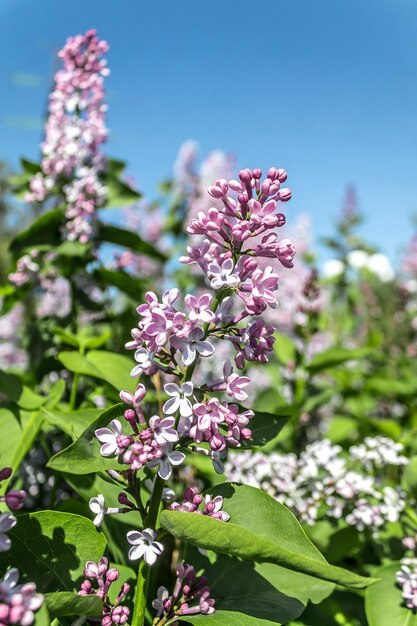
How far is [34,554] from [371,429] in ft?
7.25

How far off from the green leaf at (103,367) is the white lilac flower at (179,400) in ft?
1.65

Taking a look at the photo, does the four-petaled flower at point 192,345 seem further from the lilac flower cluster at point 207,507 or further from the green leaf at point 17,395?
the green leaf at point 17,395

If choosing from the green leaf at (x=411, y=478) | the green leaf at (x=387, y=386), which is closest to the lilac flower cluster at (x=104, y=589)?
the green leaf at (x=411, y=478)

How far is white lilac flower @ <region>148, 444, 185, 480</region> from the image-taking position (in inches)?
40.0

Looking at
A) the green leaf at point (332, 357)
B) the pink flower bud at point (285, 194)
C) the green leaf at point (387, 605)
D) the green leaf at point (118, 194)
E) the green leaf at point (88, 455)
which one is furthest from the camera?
the green leaf at point (332, 357)

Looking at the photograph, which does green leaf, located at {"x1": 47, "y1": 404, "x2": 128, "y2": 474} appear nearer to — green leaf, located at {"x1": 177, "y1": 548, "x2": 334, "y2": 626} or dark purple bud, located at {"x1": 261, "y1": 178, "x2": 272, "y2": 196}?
green leaf, located at {"x1": 177, "y1": 548, "x2": 334, "y2": 626}

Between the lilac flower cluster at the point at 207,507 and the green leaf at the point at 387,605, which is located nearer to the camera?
the lilac flower cluster at the point at 207,507

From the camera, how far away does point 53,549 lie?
1.09m

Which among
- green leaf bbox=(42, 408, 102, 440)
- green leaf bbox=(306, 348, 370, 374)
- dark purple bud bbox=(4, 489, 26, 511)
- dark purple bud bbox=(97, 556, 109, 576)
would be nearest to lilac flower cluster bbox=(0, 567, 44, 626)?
dark purple bud bbox=(4, 489, 26, 511)

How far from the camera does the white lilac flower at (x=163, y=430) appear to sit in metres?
1.01

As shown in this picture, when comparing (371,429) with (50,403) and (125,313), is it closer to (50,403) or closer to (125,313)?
(125,313)

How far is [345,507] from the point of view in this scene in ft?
5.84

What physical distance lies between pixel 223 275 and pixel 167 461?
33 centimetres

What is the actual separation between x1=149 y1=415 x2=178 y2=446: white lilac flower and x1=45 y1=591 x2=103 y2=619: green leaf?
0.26 metres
